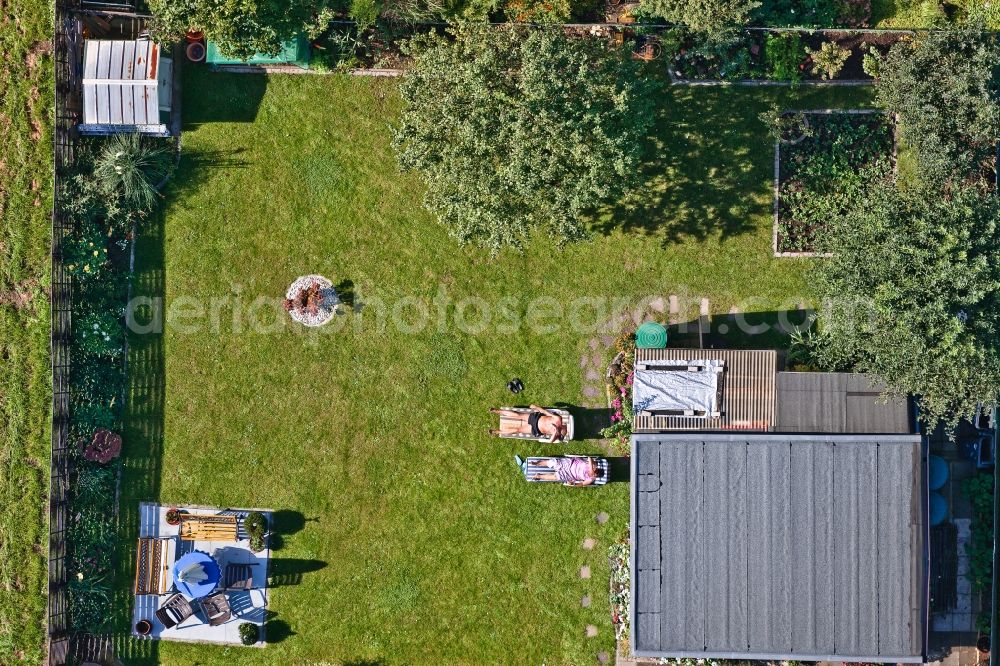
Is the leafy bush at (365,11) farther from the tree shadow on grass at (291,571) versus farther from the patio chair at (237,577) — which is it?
the patio chair at (237,577)

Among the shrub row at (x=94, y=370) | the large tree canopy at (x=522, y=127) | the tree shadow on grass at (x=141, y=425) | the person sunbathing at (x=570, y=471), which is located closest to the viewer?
the large tree canopy at (x=522, y=127)

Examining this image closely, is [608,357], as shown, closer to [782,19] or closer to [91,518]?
[782,19]

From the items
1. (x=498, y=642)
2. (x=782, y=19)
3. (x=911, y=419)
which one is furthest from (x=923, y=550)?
(x=782, y=19)

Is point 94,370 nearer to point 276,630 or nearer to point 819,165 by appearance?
point 276,630

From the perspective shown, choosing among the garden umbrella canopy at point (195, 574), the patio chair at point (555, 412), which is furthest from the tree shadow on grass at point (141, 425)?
the patio chair at point (555, 412)

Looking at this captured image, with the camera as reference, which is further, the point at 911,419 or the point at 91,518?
the point at 91,518

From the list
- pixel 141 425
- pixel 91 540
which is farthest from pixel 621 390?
pixel 91 540
